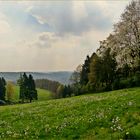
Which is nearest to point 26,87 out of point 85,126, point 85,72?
point 85,72

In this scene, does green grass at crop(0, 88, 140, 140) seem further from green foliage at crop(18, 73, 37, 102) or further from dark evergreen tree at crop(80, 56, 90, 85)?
green foliage at crop(18, 73, 37, 102)

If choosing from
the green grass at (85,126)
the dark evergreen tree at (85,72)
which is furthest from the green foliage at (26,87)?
the green grass at (85,126)

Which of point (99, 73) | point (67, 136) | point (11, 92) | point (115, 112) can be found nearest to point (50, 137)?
point (67, 136)

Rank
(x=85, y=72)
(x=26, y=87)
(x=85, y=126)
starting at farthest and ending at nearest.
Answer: (x=26, y=87), (x=85, y=72), (x=85, y=126)

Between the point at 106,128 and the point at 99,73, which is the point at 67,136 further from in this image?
the point at 99,73

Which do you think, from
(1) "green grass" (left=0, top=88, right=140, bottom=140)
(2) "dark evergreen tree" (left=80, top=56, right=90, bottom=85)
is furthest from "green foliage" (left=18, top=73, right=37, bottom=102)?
(1) "green grass" (left=0, top=88, right=140, bottom=140)

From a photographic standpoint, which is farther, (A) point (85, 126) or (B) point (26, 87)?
Result: (B) point (26, 87)

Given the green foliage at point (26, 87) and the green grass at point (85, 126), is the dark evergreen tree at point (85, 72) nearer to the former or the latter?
the green foliage at point (26, 87)

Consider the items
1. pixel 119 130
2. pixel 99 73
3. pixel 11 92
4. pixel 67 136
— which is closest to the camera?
pixel 119 130

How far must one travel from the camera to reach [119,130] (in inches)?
870

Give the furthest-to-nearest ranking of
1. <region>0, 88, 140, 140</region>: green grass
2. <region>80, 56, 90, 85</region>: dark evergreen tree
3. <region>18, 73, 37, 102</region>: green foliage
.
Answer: <region>18, 73, 37, 102</region>: green foliage, <region>80, 56, 90, 85</region>: dark evergreen tree, <region>0, 88, 140, 140</region>: green grass

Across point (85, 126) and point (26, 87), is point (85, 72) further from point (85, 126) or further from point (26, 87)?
point (85, 126)

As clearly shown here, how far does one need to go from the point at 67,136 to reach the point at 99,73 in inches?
3171

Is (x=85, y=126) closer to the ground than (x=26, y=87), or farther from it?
farther from it
